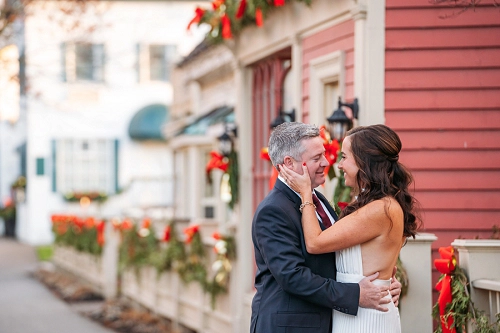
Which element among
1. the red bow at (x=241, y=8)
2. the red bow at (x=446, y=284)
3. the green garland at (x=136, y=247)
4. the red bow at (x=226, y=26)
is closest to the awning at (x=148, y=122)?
the green garland at (x=136, y=247)

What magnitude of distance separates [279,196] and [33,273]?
54.4 feet

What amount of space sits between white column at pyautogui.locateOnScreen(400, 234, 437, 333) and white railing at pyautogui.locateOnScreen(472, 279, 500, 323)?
991mm

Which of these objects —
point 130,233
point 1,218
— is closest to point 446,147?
point 130,233

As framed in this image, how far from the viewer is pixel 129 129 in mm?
27906

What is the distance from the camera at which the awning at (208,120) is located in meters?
14.9

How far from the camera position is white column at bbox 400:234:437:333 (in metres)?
5.79

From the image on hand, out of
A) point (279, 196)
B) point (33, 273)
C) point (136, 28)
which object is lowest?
point (33, 273)

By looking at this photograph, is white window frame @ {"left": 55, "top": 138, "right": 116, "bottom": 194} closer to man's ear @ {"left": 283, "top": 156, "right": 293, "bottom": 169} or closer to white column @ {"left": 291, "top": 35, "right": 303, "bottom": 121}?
white column @ {"left": 291, "top": 35, "right": 303, "bottom": 121}

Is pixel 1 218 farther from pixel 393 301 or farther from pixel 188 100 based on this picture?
pixel 393 301

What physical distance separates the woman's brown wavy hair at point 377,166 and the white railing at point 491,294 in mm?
1058

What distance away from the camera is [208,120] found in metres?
15.8

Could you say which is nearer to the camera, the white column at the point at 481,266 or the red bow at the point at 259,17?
the white column at the point at 481,266

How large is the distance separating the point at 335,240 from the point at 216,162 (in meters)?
5.67

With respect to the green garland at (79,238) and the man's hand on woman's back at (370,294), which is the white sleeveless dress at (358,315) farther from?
the green garland at (79,238)
